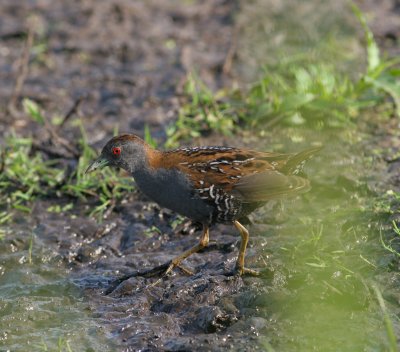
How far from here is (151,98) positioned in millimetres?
8742

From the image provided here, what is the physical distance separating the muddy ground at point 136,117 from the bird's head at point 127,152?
2.50 ft

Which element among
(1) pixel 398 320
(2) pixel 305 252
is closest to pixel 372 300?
(1) pixel 398 320

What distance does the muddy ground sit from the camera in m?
5.19

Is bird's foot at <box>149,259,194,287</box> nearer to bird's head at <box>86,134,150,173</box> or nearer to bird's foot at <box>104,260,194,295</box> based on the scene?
bird's foot at <box>104,260,194,295</box>

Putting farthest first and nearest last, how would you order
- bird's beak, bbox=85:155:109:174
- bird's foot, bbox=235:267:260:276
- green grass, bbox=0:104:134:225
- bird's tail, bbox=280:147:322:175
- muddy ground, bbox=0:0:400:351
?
green grass, bbox=0:104:134:225 < bird's beak, bbox=85:155:109:174 < bird's tail, bbox=280:147:322:175 < bird's foot, bbox=235:267:260:276 < muddy ground, bbox=0:0:400:351

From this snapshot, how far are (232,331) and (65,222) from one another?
7.77 feet

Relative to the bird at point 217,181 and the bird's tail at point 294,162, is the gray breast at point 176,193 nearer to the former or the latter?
the bird at point 217,181

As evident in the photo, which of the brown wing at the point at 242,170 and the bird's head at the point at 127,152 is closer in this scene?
the brown wing at the point at 242,170

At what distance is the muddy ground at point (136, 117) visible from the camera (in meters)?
5.19

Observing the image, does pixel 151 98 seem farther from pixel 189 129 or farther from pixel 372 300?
pixel 372 300

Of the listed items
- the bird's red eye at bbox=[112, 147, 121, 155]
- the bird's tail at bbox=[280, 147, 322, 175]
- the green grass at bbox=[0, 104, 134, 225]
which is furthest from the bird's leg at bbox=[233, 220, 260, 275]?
the green grass at bbox=[0, 104, 134, 225]

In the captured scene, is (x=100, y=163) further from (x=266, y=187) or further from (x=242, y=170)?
(x=266, y=187)

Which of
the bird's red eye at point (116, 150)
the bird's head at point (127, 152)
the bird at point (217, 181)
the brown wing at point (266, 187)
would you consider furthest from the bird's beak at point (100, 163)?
the brown wing at point (266, 187)

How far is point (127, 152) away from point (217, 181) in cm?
78
